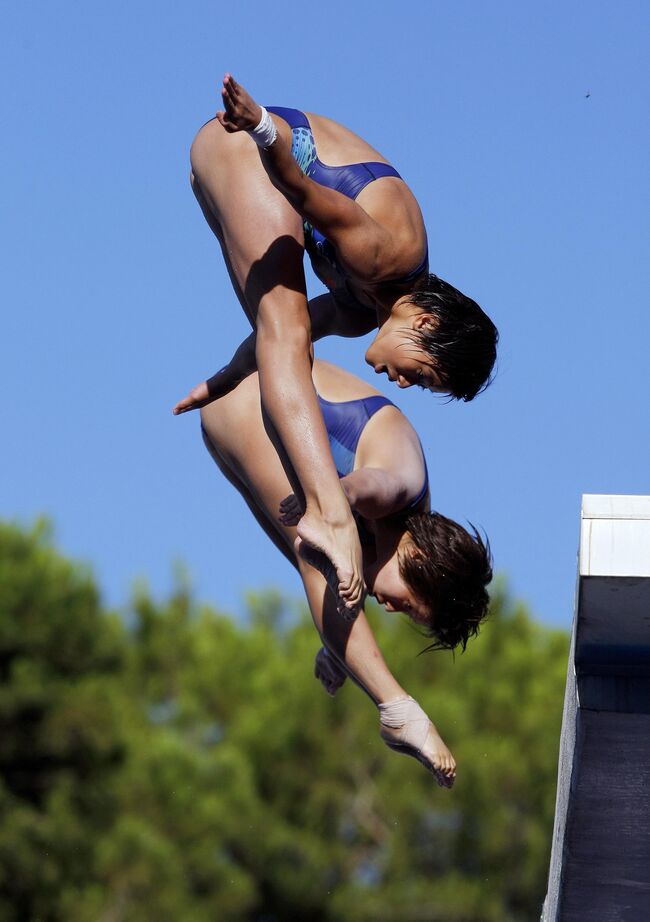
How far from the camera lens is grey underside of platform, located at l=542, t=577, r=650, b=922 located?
5.16m

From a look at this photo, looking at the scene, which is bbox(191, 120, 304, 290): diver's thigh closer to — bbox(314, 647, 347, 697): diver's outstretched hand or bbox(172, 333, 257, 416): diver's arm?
bbox(172, 333, 257, 416): diver's arm

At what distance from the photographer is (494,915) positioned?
18.9 meters

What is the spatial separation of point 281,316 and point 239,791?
14.9m

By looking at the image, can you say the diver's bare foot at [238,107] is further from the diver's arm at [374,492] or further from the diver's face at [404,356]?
the diver's arm at [374,492]

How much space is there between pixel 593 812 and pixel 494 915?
554 inches

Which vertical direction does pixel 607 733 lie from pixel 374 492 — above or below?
below

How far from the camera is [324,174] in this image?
4.62m

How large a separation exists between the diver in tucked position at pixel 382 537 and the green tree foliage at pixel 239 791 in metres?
13.4

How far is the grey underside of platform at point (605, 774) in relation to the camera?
5.16m

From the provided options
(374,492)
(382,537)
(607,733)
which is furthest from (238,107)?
(607,733)

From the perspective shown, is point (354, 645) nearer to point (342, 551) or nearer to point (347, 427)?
point (342, 551)

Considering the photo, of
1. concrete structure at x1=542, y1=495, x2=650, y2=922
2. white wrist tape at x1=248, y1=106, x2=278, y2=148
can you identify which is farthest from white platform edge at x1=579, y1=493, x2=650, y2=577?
white wrist tape at x1=248, y1=106, x2=278, y2=148

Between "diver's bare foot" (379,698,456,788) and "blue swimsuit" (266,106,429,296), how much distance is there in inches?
50.4

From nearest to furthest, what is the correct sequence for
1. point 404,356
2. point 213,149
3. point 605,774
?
1. point 404,356
2. point 213,149
3. point 605,774
